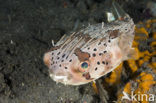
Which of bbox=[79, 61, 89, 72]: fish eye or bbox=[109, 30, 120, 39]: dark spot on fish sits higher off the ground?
bbox=[109, 30, 120, 39]: dark spot on fish

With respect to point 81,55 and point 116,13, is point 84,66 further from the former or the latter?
point 116,13

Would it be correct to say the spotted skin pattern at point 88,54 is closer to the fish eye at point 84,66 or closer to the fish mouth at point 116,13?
the fish eye at point 84,66

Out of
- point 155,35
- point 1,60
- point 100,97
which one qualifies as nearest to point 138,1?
point 155,35

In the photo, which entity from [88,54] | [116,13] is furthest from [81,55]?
[116,13]

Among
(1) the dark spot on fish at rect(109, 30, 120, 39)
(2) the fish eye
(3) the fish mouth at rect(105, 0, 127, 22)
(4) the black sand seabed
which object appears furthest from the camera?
(3) the fish mouth at rect(105, 0, 127, 22)

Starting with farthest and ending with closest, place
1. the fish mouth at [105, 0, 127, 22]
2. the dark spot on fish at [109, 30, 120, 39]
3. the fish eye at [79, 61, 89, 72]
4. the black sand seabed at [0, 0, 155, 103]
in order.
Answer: the fish mouth at [105, 0, 127, 22] → the black sand seabed at [0, 0, 155, 103] → the dark spot on fish at [109, 30, 120, 39] → the fish eye at [79, 61, 89, 72]

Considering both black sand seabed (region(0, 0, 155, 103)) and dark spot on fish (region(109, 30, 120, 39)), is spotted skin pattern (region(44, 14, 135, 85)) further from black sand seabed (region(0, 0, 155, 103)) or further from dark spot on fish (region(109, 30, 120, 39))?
black sand seabed (region(0, 0, 155, 103))

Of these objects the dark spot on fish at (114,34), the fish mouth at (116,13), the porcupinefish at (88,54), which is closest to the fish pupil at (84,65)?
the porcupinefish at (88,54)

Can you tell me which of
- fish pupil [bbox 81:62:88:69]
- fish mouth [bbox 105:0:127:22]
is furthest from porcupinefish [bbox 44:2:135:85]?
fish mouth [bbox 105:0:127:22]
